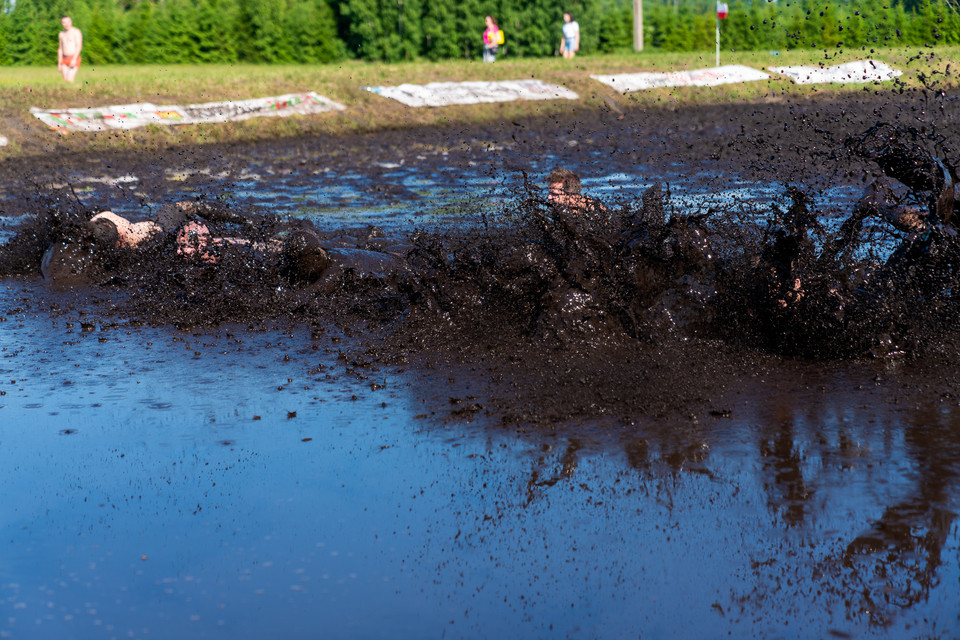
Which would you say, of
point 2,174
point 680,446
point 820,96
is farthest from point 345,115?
point 680,446

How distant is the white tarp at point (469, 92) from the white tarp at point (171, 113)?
6.19 feet

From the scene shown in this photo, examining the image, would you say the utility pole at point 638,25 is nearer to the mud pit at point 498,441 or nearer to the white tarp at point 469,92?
the white tarp at point 469,92

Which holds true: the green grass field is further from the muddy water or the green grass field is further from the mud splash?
the muddy water

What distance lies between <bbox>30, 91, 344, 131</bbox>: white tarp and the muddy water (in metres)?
15.2

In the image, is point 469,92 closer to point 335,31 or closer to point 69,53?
Result: point 69,53

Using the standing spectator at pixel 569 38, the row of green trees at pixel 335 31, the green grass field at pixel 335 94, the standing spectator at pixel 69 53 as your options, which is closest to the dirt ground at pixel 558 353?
the green grass field at pixel 335 94

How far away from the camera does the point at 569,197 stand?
783 cm

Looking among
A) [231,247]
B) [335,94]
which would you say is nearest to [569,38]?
[335,94]

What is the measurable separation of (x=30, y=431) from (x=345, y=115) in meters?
17.6

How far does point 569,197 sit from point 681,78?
2056 centimetres

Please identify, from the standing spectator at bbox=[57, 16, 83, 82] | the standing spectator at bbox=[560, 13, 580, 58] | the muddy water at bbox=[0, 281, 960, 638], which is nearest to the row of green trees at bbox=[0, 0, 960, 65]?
the standing spectator at bbox=[560, 13, 580, 58]

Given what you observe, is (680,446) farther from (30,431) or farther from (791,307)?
(30,431)

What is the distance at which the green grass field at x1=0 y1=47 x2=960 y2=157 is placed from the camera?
64.0 feet

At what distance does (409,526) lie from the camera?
425 cm
